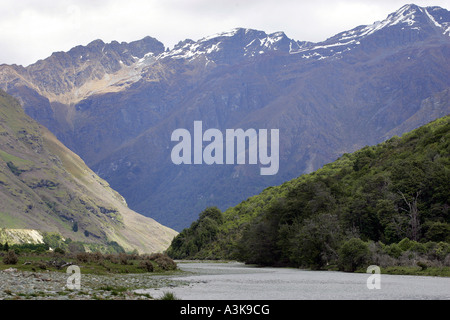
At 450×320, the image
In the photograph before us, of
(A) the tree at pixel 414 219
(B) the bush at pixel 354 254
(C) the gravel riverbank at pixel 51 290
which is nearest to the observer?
(C) the gravel riverbank at pixel 51 290

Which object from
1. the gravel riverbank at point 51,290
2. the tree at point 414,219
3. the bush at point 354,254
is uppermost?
the tree at point 414,219

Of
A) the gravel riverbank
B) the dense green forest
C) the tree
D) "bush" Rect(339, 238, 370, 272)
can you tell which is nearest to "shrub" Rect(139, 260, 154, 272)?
the dense green forest

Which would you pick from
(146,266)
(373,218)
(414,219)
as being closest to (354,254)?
(414,219)

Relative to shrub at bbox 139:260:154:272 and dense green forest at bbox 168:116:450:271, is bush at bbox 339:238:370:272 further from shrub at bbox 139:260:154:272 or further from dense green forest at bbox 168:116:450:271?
shrub at bbox 139:260:154:272

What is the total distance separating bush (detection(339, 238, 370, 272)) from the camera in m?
98.5

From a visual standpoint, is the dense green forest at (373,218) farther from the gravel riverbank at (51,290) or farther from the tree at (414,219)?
the gravel riverbank at (51,290)

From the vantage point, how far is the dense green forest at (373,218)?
98.1 metres

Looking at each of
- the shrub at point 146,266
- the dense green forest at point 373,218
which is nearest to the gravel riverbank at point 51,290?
the shrub at point 146,266

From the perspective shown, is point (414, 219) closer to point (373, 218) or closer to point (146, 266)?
point (373, 218)

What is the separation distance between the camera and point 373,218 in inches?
4510
